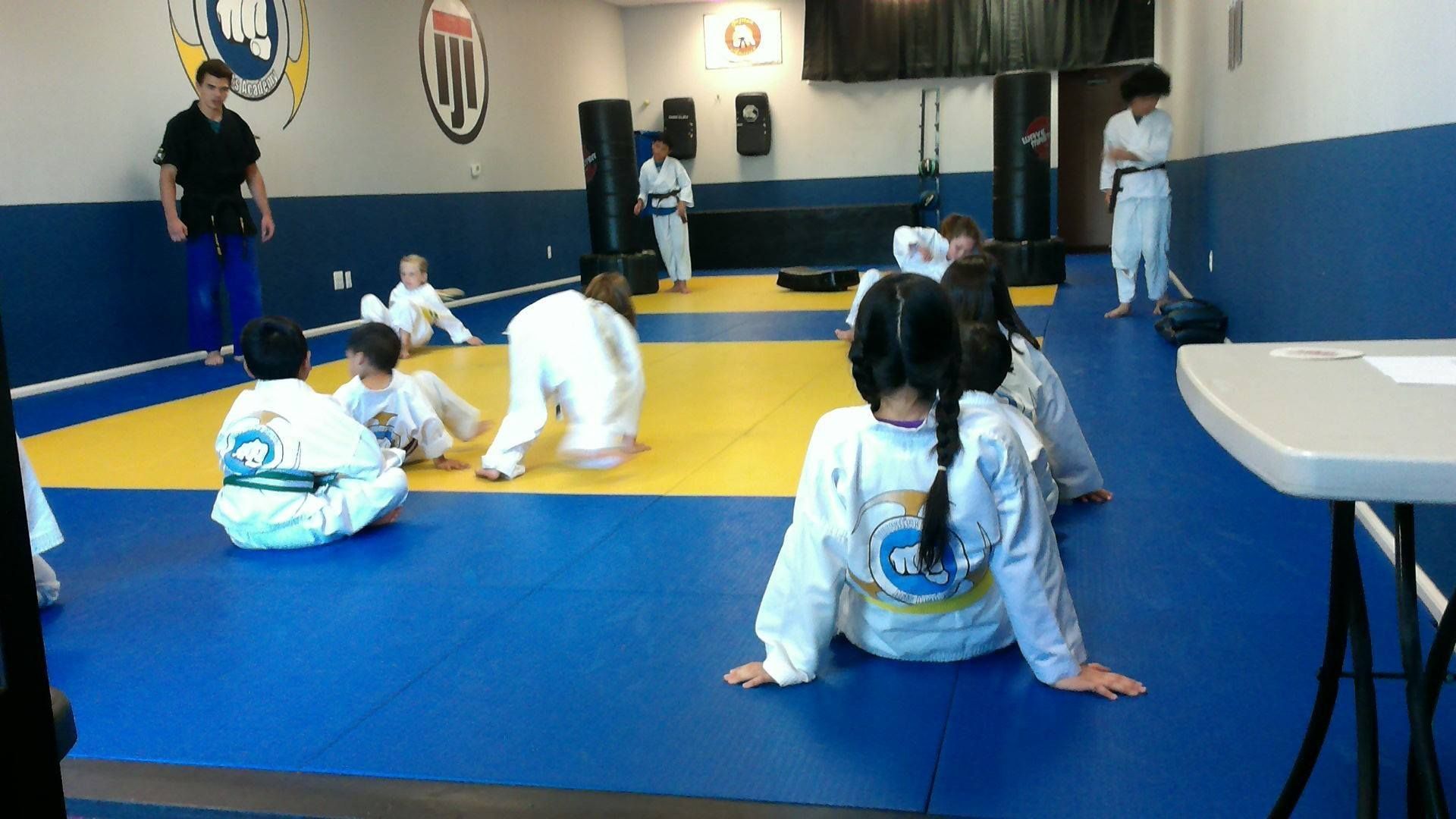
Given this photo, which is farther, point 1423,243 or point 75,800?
point 1423,243

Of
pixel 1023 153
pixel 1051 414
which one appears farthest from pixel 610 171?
pixel 1051 414

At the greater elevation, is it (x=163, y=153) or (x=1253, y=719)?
(x=163, y=153)

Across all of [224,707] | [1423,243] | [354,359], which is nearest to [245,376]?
[354,359]

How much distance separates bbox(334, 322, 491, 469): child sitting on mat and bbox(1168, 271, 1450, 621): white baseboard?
2.77m

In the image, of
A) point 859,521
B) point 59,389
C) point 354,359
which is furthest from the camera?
point 59,389

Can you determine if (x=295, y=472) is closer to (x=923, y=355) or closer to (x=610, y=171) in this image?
(x=923, y=355)

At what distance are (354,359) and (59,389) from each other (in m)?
3.62

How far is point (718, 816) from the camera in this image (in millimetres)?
1871

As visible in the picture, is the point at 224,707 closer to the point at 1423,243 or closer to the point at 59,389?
the point at 1423,243

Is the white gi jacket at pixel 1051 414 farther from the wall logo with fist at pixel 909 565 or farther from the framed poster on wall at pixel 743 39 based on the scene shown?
the framed poster on wall at pixel 743 39

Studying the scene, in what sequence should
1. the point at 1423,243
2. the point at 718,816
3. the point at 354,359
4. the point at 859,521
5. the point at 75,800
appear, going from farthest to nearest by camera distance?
1. the point at 354,359
2. the point at 1423,243
3. the point at 859,521
4. the point at 75,800
5. the point at 718,816

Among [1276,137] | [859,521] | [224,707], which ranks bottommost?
[224,707]

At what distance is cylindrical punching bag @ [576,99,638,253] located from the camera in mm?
10742

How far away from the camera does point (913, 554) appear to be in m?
2.29
